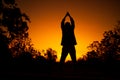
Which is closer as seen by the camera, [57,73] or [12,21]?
[57,73]

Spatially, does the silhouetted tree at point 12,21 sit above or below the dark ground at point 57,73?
above

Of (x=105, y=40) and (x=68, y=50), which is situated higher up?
(x=105, y=40)

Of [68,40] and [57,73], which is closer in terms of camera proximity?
[57,73]

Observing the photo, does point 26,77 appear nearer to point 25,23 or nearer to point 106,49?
point 25,23

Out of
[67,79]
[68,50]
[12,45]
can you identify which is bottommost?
[67,79]

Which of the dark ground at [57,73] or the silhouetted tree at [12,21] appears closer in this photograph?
the dark ground at [57,73]

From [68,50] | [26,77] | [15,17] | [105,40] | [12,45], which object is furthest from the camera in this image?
[105,40]

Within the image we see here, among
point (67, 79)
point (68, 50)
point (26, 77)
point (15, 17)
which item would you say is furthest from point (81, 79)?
point (15, 17)

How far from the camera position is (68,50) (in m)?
13.8

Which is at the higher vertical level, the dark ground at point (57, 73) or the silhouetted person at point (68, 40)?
the silhouetted person at point (68, 40)

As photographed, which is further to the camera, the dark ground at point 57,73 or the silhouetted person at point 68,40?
the silhouetted person at point 68,40

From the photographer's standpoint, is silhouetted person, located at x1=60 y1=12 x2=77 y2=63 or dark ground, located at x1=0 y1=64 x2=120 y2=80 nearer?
dark ground, located at x1=0 y1=64 x2=120 y2=80

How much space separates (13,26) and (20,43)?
17.6ft

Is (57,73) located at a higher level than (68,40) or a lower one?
lower
